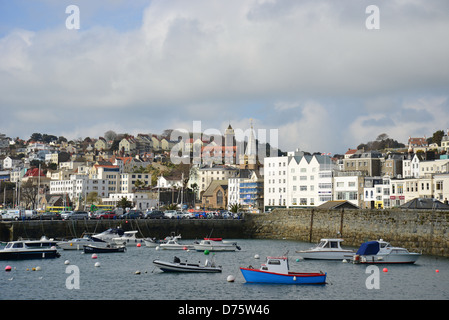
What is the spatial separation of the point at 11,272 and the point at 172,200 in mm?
109359

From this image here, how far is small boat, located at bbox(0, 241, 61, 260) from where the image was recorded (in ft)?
168

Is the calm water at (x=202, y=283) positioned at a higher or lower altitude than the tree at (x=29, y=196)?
lower

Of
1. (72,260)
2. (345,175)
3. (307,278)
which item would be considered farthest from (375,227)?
(345,175)

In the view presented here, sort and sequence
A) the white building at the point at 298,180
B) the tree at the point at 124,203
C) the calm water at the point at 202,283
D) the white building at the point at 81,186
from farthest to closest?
the white building at the point at 81,186, the tree at the point at 124,203, the white building at the point at 298,180, the calm water at the point at 202,283

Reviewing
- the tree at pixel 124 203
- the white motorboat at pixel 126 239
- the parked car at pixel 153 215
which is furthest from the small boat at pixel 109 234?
the tree at pixel 124 203

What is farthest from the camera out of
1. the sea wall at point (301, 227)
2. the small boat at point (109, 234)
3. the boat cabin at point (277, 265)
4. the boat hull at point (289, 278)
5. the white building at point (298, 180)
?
the white building at point (298, 180)

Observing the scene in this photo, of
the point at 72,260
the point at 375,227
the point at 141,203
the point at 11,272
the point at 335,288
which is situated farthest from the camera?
the point at 141,203

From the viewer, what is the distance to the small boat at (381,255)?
1927 inches

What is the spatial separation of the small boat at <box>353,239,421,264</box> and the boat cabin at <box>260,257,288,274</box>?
41.0 ft

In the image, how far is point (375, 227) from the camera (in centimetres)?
6131

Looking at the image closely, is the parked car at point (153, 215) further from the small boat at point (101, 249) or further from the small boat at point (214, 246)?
the small boat at point (101, 249)

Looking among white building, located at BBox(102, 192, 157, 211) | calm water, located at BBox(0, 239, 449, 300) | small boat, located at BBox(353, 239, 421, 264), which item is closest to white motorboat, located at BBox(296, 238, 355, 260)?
calm water, located at BBox(0, 239, 449, 300)
